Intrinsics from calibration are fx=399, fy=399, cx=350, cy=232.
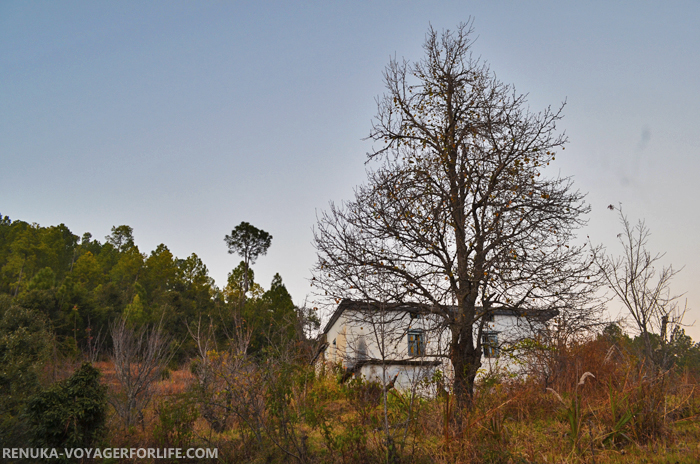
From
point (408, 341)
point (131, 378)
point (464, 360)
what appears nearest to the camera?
point (408, 341)

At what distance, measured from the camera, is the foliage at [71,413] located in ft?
22.3

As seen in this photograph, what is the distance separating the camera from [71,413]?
272 inches

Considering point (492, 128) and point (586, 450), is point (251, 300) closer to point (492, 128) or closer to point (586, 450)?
point (492, 128)

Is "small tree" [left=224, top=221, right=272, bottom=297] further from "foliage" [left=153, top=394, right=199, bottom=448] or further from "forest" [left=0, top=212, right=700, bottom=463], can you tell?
"foliage" [left=153, top=394, right=199, bottom=448]

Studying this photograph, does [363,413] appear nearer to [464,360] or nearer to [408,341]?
[408,341]

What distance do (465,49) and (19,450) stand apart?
42.6 ft

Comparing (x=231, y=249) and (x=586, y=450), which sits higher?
(x=231, y=249)

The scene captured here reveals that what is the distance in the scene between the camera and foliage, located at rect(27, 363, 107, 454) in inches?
A: 268

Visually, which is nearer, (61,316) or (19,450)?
(19,450)

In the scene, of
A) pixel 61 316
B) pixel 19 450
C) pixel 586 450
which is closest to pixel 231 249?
pixel 61 316

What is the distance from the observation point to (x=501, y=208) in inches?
360

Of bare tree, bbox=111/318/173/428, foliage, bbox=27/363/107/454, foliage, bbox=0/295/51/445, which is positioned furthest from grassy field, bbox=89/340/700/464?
foliage, bbox=0/295/51/445

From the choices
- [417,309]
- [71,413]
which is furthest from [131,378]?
[417,309]

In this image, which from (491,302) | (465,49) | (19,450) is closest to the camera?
(19,450)
